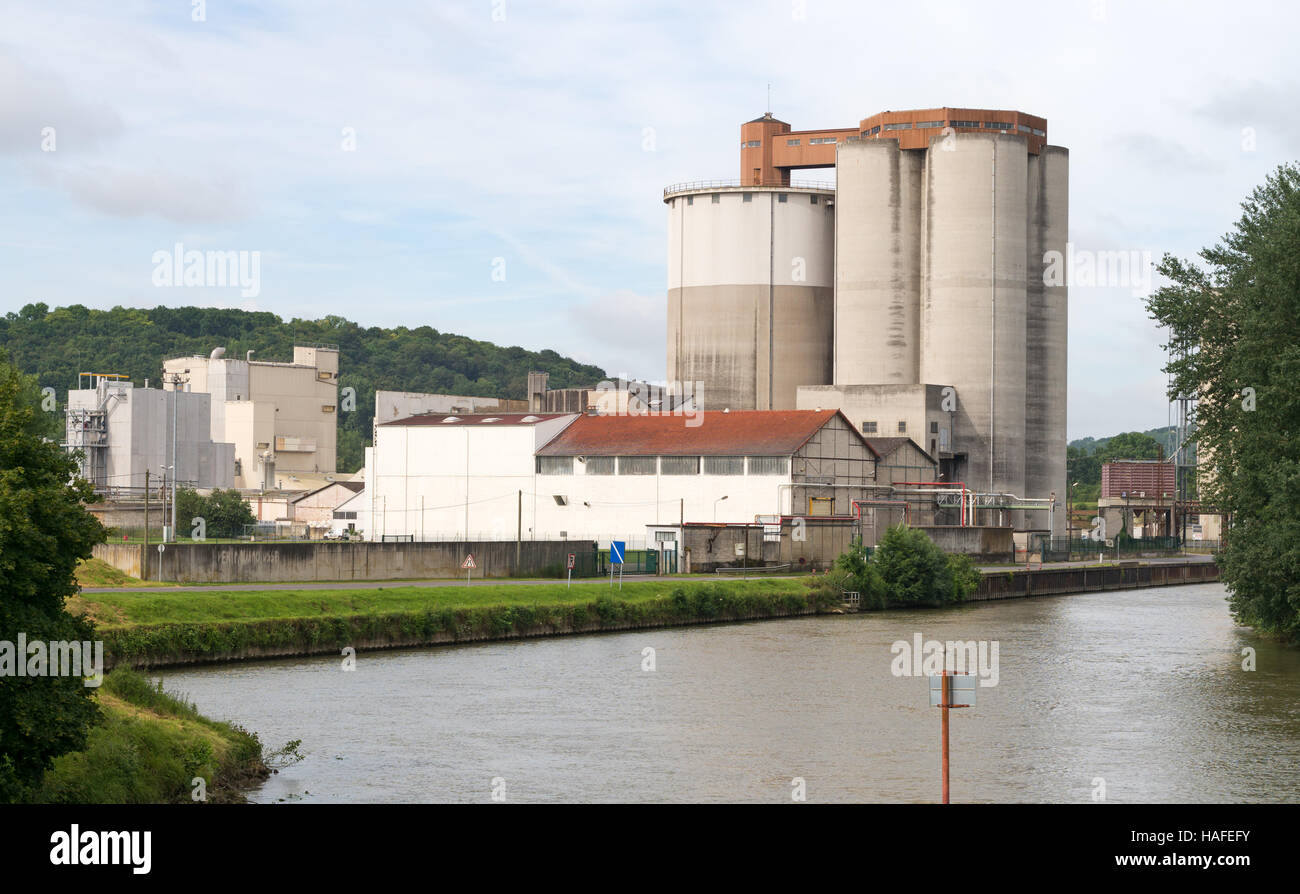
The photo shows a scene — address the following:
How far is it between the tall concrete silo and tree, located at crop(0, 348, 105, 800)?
299ft

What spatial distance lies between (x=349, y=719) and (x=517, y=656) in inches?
570

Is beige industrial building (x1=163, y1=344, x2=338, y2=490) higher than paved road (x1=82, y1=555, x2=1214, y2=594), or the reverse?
beige industrial building (x1=163, y1=344, x2=338, y2=490)

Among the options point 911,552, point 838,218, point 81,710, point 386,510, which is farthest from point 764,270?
point 81,710

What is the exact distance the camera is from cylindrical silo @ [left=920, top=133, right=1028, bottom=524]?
102438 millimetres

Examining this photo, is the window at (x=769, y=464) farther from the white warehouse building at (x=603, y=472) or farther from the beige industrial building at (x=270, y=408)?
the beige industrial building at (x=270, y=408)

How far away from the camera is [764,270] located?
11031cm

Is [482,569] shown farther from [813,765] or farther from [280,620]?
[813,765]

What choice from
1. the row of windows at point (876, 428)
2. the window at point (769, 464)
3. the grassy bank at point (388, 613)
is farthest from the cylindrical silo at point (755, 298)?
the grassy bank at point (388, 613)

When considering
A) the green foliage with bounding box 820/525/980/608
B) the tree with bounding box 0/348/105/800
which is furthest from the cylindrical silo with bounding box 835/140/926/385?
the tree with bounding box 0/348/105/800

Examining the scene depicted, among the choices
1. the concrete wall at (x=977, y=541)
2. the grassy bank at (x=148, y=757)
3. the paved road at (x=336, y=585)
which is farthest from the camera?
Result: the concrete wall at (x=977, y=541)

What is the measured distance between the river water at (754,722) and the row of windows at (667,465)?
2699cm

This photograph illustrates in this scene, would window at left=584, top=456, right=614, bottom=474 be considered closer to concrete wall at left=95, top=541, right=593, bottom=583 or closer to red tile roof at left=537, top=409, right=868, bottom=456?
red tile roof at left=537, top=409, right=868, bottom=456

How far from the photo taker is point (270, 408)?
468 ft

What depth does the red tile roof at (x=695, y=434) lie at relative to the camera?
81875mm
